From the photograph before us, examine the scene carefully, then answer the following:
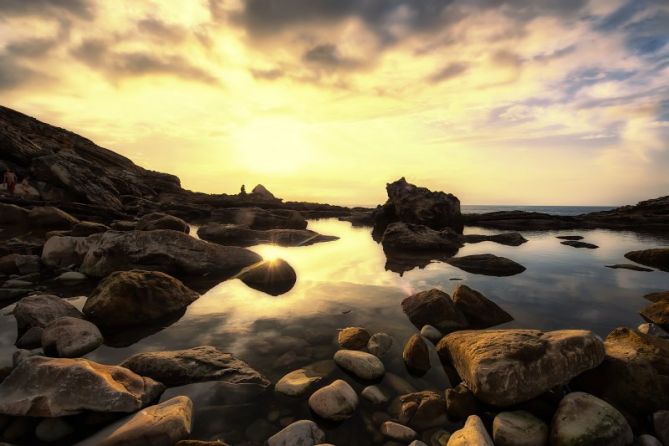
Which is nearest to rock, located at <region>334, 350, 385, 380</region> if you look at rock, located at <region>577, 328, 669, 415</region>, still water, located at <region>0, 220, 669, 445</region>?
still water, located at <region>0, 220, 669, 445</region>

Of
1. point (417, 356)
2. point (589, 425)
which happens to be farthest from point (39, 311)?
point (589, 425)

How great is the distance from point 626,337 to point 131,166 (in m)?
75.3

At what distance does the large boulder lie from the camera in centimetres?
3338

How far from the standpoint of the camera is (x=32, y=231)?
49.2 ft

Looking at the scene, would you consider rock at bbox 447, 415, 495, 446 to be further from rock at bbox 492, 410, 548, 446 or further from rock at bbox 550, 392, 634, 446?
rock at bbox 550, 392, 634, 446

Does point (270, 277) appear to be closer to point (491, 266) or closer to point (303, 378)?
point (303, 378)

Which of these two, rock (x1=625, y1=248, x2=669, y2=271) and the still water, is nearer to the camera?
the still water

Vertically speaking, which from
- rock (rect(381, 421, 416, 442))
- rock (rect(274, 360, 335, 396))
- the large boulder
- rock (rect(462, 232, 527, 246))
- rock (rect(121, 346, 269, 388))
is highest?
the large boulder

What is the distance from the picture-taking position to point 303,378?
15.2 ft

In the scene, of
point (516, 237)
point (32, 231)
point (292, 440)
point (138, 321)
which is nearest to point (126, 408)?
point (292, 440)

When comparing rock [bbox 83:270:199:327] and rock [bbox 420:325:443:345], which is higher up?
rock [bbox 83:270:199:327]

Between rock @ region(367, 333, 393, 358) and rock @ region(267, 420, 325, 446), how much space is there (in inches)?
82.6

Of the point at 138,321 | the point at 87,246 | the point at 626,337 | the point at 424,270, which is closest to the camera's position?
the point at 626,337

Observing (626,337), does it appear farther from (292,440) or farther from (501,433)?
(292,440)
